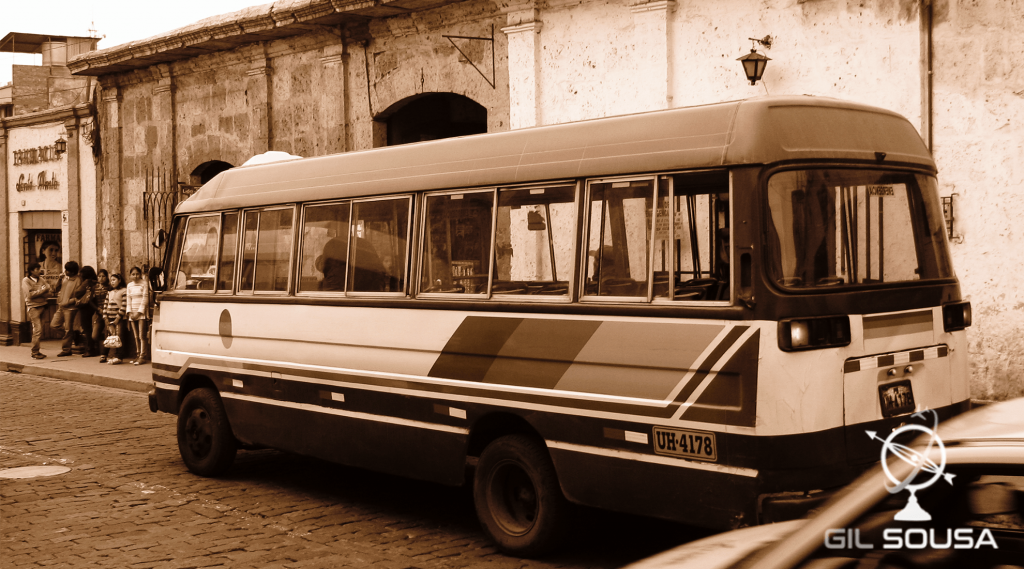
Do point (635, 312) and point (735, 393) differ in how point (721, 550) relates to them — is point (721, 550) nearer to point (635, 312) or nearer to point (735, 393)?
point (735, 393)

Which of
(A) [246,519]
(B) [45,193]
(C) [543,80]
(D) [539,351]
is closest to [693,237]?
(D) [539,351]

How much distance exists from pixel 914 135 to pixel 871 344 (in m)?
1.47

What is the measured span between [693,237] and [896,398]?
4.44 ft

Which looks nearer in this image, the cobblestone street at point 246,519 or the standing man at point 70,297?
the cobblestone street at point 246,519

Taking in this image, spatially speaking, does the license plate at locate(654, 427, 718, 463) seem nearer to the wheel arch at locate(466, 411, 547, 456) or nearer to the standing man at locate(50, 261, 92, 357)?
the wheel arch at locate(466, 411, 547, 456)

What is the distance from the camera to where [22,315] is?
24.9 metres

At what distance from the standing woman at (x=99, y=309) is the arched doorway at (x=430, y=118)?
24.2 ft

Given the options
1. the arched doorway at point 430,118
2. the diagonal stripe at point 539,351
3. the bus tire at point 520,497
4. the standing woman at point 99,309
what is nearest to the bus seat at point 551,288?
the diagonal stripe at point 539,351

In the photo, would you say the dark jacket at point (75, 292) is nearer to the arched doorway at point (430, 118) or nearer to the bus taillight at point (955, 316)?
the arched doorway at point (430, 118)

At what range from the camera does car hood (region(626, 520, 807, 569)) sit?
3296 mm

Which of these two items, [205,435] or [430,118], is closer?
[205,435]

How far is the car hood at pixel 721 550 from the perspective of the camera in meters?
3.30

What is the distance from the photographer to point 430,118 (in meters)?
16.3

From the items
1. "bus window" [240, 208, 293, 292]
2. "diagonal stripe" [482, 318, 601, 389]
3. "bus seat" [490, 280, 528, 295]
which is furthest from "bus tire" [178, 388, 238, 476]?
"bus seat" [490, 280, 528, 295]
